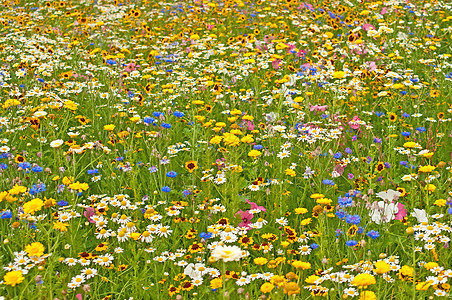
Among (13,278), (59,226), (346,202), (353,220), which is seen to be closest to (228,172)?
(346,202)

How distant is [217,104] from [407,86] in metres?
2.07

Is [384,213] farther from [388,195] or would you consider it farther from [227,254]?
[227,254]

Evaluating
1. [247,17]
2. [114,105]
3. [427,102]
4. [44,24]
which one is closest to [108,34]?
[44,24]

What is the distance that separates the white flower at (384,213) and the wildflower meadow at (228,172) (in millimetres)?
14

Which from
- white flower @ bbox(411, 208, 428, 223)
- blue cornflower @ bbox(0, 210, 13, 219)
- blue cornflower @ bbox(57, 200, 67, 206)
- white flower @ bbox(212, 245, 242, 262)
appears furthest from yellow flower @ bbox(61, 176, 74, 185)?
white flower @ bbox(411, 208, 428, 223)

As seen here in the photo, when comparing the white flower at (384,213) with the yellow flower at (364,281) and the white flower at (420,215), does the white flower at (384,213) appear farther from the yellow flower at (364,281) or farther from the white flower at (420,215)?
the yellow flower at (364,281)

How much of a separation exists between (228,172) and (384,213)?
1021mm

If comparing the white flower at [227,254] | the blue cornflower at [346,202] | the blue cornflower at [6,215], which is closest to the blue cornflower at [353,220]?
the blue cornflower at [346,202]

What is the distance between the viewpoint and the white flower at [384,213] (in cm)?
274

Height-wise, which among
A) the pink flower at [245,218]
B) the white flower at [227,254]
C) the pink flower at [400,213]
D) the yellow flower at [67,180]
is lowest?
Result: the pink flower at [400,213]

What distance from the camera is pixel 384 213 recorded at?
282 cm

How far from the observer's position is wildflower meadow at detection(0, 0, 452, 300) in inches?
92.2

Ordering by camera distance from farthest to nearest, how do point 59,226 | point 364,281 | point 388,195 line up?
point 388,195 < point 59,226 < point 364,281

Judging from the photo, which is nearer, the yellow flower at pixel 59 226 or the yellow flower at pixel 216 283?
the yellow flower at pixel 216 283
